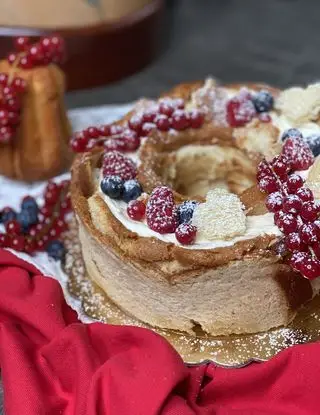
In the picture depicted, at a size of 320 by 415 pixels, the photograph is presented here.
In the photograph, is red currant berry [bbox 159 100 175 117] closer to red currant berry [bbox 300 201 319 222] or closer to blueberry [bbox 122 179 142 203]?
blueberry [bbox 122 179 142 203]

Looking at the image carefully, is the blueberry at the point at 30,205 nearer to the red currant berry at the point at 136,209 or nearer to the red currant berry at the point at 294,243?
the red currant berry at the point at 136,209

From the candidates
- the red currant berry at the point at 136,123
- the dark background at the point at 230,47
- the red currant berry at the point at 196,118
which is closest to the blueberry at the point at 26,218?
the red currant berry at the point at 136,123

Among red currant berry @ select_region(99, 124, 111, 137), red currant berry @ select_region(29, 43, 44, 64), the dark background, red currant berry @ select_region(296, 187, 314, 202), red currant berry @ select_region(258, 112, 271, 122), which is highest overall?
red currant berry @ select_region(296, 187, 314, 202)

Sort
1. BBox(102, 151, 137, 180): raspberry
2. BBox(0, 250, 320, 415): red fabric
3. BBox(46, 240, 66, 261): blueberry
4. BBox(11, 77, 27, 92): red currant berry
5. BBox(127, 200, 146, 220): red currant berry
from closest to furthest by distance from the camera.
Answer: BBox(0, 250, 320, 415): red fabric → BBox(127, 200, 146, 220): red currant berry → BBox(102, 151, 137, 180): raspberry → BBox(46, 240, 66, 261): blueberry → BBox(11, 77, 27, 92): red currant berry

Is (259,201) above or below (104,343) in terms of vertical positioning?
above

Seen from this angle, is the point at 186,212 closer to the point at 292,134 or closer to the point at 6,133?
the point at 292,134

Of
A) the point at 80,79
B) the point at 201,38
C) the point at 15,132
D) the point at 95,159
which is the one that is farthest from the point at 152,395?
the point at 201,38

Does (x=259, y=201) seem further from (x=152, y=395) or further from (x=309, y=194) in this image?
(x=152, y=395)

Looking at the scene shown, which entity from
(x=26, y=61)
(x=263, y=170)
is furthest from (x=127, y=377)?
(x=26, y=61)

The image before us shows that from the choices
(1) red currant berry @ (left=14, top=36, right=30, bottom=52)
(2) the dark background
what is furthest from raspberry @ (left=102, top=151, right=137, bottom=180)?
(2) the dark background
